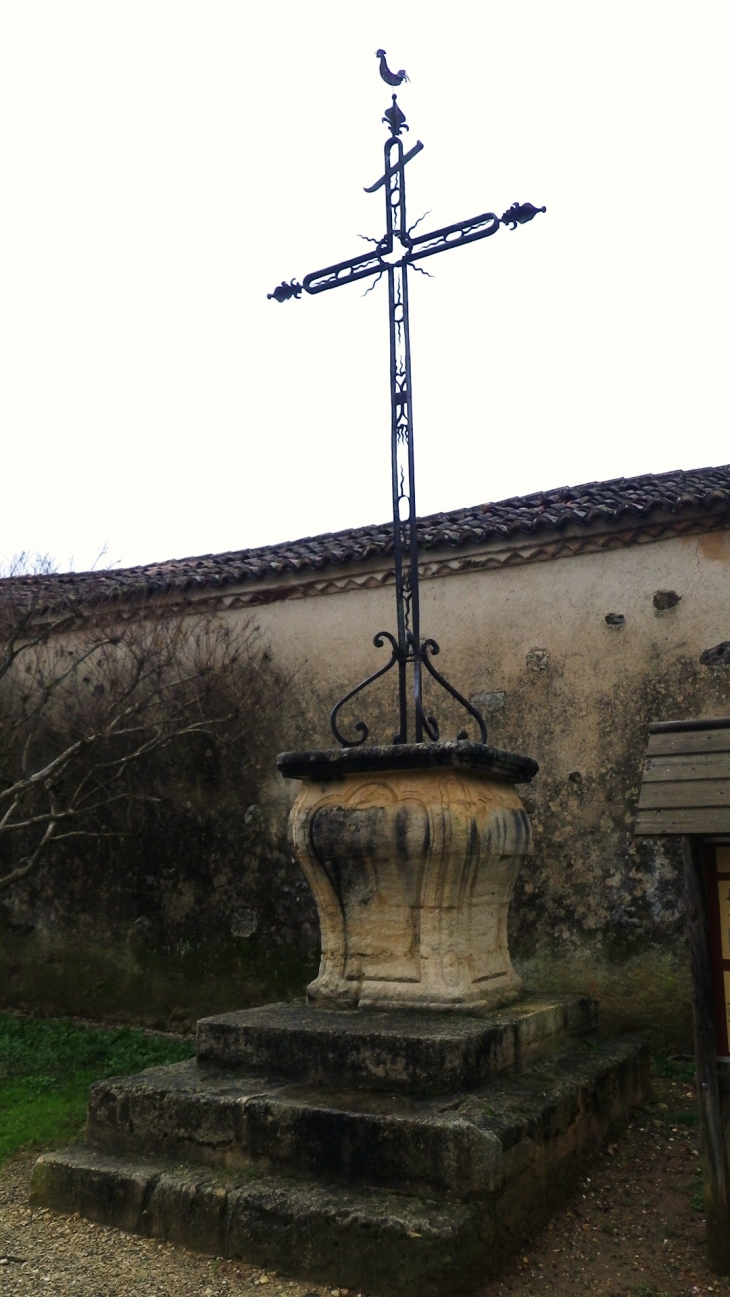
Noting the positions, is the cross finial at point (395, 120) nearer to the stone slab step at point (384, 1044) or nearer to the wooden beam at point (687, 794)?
the wooden beam at point (687, 794)

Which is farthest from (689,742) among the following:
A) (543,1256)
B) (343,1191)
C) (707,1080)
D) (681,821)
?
(343,1191)

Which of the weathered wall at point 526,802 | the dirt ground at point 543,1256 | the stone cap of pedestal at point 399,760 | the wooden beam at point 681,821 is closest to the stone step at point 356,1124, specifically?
the dirt ground at point 543,1256

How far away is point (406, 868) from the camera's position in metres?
4.50

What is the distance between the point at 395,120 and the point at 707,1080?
458cm

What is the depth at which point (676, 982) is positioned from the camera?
684cm

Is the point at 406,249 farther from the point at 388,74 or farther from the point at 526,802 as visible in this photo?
the point at 526,802

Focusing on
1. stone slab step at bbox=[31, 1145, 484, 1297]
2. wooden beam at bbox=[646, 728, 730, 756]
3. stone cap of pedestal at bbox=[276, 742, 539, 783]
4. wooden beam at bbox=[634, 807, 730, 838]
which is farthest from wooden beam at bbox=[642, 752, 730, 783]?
stone slab step at bbox=[31, 1145, 484, 1297]

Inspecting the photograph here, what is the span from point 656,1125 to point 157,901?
→ 4.93m

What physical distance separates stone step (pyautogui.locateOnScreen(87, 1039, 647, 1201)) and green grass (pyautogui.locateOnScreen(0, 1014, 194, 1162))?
1231 millimetres

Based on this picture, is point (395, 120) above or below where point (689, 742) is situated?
above

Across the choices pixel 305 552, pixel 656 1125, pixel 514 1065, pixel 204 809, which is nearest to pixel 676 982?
pixel 656 1125

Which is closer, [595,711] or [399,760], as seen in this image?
[399,760]

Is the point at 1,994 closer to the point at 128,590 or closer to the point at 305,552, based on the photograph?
the point at 128,590

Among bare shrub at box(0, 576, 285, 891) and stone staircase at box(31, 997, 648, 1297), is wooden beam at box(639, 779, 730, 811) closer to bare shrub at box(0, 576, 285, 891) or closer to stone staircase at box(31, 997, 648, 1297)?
stone staircase at box(31, 997, 648, 1297)
